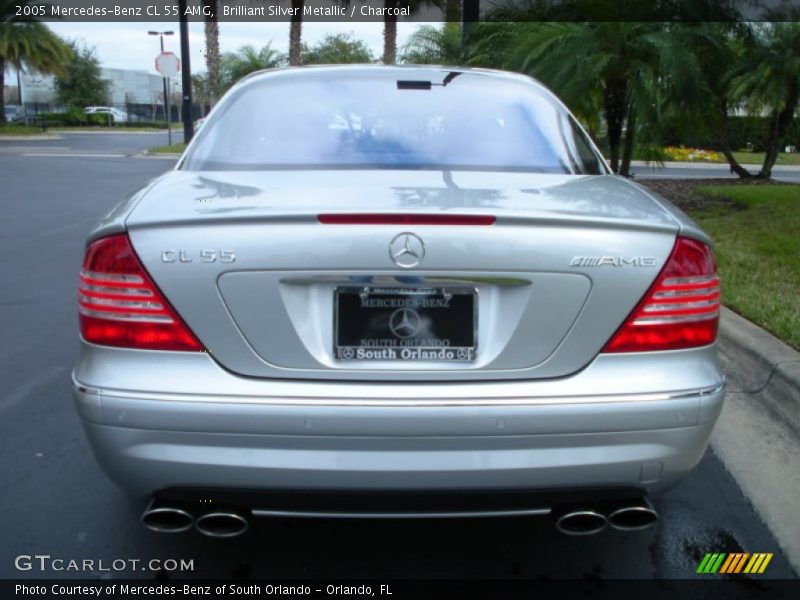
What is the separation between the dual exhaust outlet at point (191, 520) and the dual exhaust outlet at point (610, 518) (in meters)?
0.96

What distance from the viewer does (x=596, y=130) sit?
42.1 feet

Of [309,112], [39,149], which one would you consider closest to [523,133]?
[309,112]

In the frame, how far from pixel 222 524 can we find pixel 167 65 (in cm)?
2381

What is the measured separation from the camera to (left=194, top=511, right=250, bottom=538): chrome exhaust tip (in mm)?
2424

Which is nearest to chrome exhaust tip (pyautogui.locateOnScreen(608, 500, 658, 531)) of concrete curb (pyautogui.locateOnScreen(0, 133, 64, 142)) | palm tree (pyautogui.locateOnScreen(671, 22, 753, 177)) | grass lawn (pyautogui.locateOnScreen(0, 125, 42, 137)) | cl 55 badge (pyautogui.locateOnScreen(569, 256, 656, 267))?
cl 55 badge (pyautogui.locateOnScreen(569, 256, 656, 267))

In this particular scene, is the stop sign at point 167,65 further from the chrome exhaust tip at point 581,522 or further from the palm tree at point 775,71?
the chrome exhaust tip at point 581,522

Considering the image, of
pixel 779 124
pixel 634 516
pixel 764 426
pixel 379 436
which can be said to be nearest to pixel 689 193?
pixel 779 124

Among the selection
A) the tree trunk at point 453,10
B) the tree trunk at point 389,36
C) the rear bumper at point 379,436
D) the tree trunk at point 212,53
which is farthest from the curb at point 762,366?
the tree trunk at point 212,53

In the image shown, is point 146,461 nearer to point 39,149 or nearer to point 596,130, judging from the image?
point 596,130

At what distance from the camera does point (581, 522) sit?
8.21 ft

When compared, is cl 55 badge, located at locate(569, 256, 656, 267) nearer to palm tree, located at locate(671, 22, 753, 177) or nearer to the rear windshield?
the rear windshield

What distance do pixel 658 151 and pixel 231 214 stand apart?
11.2 metres

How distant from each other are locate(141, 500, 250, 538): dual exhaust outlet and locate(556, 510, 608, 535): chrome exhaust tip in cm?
94

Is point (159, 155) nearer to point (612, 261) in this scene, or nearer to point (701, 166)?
point (701, 166)
